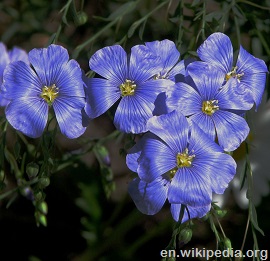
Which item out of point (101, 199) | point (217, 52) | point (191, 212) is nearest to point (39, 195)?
point (191, 212)

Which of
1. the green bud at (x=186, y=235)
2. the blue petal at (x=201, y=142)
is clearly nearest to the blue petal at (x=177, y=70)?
the blue petal at (x=201, y=142)

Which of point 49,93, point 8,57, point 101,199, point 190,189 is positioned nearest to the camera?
point 190,189

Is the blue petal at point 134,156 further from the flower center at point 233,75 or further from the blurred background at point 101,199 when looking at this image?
the blurred background at point 101,199

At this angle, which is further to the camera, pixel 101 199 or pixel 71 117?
pixel 101 199

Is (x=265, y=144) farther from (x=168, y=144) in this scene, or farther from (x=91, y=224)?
(x=168, y=144)

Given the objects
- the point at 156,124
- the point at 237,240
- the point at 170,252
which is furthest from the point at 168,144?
the point at 237,240

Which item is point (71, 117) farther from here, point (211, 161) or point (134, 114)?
point (211, 161)
